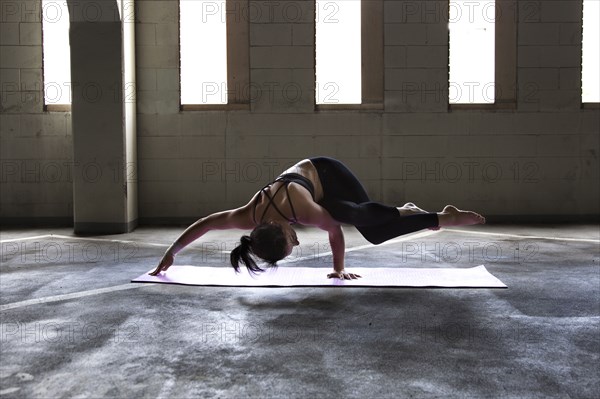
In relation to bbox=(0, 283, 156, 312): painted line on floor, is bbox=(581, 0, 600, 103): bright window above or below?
above

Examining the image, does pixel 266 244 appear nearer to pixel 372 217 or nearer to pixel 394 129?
pixel 372 217

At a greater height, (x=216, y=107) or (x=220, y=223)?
(x=216, y=107)

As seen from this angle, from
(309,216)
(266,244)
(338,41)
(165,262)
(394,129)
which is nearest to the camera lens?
(266,244)

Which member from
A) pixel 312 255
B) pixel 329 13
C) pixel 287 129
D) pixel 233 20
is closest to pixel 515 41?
pixel 329 13

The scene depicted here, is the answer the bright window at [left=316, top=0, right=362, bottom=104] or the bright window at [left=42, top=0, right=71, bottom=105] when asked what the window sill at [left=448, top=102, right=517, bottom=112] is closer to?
the bright window at [left=316, top=0, right=362, bottom=104]

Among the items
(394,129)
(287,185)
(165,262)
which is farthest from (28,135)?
(287,185)

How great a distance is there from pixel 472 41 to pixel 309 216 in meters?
5.36

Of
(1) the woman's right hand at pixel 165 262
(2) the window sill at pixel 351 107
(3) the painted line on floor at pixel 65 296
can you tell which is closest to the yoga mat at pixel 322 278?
(1) the woman's right hand at pixel 165 262

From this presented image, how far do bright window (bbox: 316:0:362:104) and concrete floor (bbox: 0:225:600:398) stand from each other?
3.64 meters

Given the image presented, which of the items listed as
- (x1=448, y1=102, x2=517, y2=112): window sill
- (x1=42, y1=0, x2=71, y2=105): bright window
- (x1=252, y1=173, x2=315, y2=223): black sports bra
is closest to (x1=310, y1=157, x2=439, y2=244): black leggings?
(x1=252, y1=173, x2=315, y2=223): black sports bra

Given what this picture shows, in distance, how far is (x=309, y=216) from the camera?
3678mm

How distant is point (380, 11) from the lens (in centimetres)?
790

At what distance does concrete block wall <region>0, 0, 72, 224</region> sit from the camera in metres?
7.89

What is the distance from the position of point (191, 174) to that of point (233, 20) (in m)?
2.20
